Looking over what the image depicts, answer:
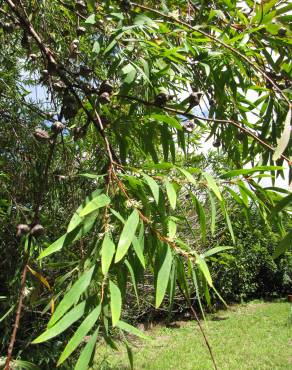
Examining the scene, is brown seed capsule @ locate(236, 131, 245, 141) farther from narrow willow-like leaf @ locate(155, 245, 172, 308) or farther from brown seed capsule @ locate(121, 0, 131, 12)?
narrow willow-like leaf @ locate(155, 245, 172, 308)

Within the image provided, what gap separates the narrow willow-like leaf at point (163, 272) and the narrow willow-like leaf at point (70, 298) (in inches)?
5.3

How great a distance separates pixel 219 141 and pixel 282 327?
7584 mm

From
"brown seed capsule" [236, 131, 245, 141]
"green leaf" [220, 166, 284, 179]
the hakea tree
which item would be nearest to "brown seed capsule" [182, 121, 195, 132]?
the hakea tree

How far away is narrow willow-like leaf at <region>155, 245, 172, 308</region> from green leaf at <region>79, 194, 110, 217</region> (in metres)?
0.16

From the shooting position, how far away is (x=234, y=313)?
33.5 feet

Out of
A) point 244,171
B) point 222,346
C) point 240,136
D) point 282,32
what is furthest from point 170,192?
point 222,346

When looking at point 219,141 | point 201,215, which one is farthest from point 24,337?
point 201,215

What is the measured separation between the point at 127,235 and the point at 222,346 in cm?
696

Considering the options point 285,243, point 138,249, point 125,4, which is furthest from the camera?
point 125,4

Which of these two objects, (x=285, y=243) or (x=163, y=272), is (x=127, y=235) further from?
(x=285, y=243)

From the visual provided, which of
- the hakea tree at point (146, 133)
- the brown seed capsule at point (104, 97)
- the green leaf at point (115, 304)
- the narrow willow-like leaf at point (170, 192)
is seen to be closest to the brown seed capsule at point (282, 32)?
the hakea tree at point (146, 133)

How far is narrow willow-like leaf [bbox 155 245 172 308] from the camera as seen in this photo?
37.0 inches

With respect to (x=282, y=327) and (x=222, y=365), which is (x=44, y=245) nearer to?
(x=222, y=365)

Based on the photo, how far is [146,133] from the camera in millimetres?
1513
